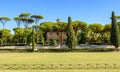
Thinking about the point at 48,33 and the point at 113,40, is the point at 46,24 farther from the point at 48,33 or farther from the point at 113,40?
the point at 113,40

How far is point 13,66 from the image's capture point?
2230 cm

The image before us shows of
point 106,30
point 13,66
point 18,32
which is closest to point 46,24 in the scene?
point 18,32

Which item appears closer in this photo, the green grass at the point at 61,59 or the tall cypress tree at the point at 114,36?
the green grass at the point at 61,59

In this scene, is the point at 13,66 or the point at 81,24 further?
the point at 81,24

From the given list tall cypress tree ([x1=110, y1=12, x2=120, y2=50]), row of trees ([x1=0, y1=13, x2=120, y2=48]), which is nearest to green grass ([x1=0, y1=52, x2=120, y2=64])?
tall cypress tree ([x1=110, y1=12, x2=120, y2=50])

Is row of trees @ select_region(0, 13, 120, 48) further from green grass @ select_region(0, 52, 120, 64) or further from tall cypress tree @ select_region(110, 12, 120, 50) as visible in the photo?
green grass @ select_region(0, 52, 120, 64)

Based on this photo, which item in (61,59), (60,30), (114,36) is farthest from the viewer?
(60,30)

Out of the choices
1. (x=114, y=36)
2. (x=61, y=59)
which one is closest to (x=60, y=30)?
(x=114, y=36)

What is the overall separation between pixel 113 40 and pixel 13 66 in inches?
1438

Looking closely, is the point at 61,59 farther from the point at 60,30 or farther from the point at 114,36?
the point at 60,30

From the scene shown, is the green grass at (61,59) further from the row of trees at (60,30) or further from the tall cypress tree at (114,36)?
the row of trees at (60,30)

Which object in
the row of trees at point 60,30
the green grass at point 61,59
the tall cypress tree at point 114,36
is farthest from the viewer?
the row of trees at point 60,30

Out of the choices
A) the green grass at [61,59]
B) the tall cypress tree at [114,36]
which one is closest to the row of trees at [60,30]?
the tall cypress tree at [114,36]

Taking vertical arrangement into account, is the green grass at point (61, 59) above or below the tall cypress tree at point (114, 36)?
below
